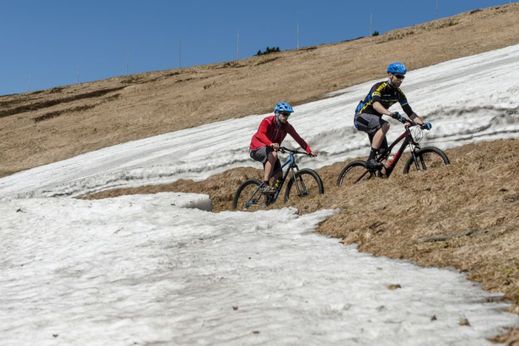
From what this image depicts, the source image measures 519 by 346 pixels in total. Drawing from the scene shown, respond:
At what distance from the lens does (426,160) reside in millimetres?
13008

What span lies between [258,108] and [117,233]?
78.1 feet

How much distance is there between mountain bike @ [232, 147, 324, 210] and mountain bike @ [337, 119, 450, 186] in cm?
94

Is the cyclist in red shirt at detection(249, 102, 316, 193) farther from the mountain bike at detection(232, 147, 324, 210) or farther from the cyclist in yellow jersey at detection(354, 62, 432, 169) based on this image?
the cyclist in yellow jersey at detection(354, 62, 432, 169)

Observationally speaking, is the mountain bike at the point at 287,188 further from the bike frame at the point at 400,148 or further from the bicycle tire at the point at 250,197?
the bike frame at the point at 400,148

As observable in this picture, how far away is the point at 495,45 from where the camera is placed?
35.7m

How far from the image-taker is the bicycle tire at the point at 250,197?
49.9ft

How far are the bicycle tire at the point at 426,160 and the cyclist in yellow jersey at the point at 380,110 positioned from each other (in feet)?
1.92

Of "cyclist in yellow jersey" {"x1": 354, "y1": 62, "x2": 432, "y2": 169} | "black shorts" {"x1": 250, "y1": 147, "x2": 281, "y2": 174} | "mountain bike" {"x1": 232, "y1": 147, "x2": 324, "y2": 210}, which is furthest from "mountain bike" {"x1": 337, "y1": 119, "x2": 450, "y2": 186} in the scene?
"black shorts" {"x1": 250, "y1": 147, "x2": 281, "y2": 174}

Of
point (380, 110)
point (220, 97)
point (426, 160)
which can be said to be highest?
point (220, 97)

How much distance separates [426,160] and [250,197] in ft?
15.0

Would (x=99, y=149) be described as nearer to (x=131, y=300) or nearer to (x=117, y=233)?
(x=117, y=233)

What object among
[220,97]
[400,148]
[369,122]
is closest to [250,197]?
[369,122]

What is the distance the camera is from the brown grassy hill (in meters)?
37.3

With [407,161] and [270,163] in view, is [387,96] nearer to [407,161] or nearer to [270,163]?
[407,161]
